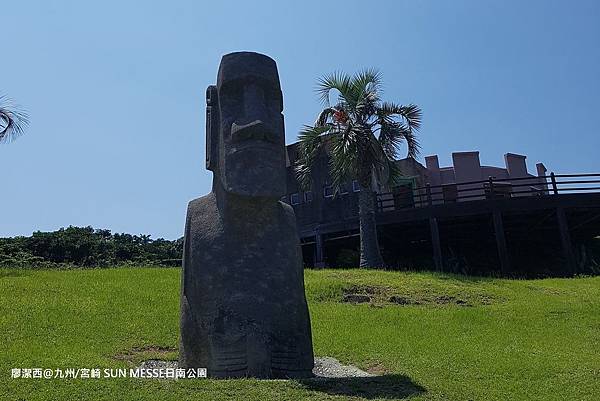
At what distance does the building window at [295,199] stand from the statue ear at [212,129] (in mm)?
19710

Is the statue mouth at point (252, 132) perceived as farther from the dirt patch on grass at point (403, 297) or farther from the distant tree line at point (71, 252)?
the distant tree line at point (71, 252)

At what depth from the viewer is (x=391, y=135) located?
19594mm

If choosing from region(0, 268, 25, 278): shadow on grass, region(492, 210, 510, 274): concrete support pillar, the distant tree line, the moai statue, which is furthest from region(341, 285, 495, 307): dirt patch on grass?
the distant tree line

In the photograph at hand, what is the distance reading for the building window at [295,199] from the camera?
26852 mm

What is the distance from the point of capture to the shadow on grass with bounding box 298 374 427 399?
5539mm

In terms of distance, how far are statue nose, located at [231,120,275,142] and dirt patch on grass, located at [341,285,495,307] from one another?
8149mm

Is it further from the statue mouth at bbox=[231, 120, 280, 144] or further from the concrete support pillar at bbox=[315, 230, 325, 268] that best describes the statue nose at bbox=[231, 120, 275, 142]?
the concrete support pillar at bbox=[315, 230, 325, 268]

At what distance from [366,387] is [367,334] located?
4.77 metres

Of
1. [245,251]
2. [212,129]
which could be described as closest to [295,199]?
[212,129]

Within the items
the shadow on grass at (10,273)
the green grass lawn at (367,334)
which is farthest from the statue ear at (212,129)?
the shadow on grass at (10,273)

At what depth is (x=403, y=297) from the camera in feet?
48.3

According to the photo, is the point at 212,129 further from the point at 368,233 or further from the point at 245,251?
the point at 368,233

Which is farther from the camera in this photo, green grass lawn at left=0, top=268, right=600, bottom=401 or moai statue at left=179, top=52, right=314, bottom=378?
moai statue at left=179, top=52, right=314, bottom=378

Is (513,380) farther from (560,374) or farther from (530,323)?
(530,323)
